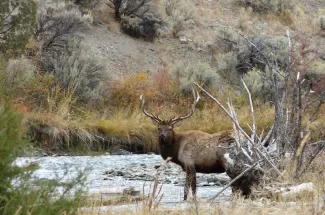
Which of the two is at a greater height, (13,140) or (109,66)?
(109,66)

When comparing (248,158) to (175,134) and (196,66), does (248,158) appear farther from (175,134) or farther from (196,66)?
(196,66)

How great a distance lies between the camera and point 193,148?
10664 mm

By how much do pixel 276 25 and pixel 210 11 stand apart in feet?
11.7

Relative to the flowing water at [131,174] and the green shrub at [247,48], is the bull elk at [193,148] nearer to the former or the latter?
the flowing water at [131,174]

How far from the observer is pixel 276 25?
3631cm

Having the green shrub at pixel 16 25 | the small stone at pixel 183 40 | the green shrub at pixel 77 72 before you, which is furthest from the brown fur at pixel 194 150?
the small stone at pixel 183 40

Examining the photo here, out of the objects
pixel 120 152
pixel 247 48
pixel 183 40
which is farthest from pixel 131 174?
pixel 183 40

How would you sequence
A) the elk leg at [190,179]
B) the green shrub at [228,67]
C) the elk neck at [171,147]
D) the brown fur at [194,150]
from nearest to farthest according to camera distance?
the elk leg at [190,179]
the brown fur at [194,150]
the elk neck at [171,147]
the green shrub at [228,67]

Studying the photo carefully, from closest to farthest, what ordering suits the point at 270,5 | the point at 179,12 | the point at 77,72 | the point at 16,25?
the point at 16,25 < the point at 77,72 < the point at 179,12 < the point at 270,5

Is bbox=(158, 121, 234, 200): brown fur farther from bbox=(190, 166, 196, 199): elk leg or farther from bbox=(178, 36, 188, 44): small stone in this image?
bbox=(178, 36, 188, 44): small stone

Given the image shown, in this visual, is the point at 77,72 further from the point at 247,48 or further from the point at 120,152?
the point at 247,48

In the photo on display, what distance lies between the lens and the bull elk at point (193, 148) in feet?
33.9

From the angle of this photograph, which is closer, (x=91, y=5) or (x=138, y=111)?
(x=138, y=111)

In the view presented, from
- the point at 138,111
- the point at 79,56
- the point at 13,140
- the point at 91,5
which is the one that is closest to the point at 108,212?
the point at 13,140
